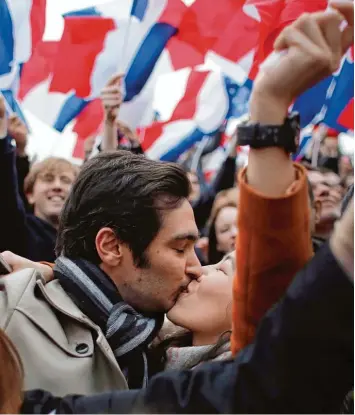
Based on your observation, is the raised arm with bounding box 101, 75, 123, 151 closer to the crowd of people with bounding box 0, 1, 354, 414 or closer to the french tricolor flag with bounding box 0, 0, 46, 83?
the french tricolor flag with bounding box 0, 0, 46, 83

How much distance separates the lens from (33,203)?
4.79 m

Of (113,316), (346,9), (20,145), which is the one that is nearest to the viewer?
(346,9)

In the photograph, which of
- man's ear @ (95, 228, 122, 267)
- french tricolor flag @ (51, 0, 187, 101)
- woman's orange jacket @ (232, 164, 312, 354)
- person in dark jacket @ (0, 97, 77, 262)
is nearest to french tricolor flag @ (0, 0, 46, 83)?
french tricolor flag @ (51, 0, 187, 101)

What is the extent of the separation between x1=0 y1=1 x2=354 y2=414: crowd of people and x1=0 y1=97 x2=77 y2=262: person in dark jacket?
3.56ft

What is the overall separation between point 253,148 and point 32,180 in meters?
3.51

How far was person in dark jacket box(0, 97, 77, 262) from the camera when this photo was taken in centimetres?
350

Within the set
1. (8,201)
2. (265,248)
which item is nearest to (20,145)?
(8,201)

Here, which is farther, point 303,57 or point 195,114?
point 195,114

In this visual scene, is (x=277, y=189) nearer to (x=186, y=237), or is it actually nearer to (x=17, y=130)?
(x=186, y=237)

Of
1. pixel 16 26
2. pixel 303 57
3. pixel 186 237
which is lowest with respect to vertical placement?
pixel 16 26

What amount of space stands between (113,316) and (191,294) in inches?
10.1

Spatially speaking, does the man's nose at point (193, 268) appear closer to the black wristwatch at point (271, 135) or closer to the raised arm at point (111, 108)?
the black wristwatch at point (271, 135)

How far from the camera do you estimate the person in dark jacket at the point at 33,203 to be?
138 inches

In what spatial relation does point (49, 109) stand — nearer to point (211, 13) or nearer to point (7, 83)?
point (7, 83)
